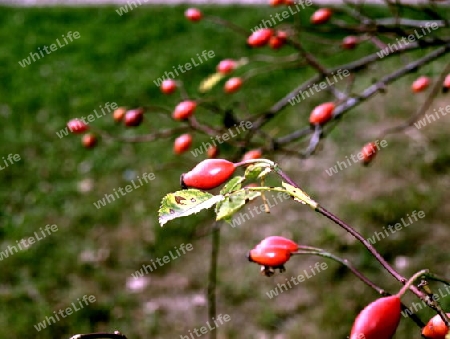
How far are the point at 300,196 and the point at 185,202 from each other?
0.48 feet

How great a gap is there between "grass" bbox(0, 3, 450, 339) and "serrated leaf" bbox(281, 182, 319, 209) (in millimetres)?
1227

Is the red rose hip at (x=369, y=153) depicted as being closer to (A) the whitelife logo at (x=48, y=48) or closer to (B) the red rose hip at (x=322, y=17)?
(B) the red rose hip at (x=322, y=17)

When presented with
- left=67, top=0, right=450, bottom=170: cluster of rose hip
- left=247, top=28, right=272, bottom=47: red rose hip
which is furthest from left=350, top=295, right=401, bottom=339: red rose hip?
left=247, top=28, right=272, bottom=47: red rose hip

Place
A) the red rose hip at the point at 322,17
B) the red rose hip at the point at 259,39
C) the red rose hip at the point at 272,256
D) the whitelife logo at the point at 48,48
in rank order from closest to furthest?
1. the red rose hip at the point at 272,256
2. the red rose hip at the point at 259,39
3. the red rose hip at the point at 322,17
4. the whitelife logo at the point at 48,48

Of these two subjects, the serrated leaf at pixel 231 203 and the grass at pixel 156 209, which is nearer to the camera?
the serrated leaf at pixel 231 203

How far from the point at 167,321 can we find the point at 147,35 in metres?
3.69

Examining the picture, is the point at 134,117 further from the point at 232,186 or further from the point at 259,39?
the point at 232,186

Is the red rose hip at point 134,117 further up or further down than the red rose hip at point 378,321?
further up

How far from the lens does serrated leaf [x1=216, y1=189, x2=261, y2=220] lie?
2.21ft

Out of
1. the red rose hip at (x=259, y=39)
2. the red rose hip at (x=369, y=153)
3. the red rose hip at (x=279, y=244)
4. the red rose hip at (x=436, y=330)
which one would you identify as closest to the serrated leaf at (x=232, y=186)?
the red rose hip at (x=279, y=244)

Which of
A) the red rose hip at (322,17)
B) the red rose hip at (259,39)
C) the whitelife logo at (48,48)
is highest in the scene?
the whitelife logo at (48,48)

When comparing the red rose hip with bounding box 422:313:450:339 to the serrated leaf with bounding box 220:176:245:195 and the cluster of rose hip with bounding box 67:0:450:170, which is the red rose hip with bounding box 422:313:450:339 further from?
the cluster of rose hip with bounding box 67:0:450:170

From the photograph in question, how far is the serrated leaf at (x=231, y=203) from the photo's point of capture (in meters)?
0.67

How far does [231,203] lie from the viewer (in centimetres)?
68
